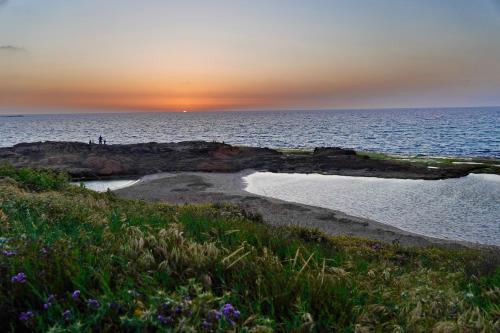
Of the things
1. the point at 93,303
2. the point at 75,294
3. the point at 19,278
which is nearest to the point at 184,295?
the point at 93,303

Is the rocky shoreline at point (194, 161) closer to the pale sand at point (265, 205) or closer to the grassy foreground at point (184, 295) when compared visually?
the pale sand at point (265, 205)

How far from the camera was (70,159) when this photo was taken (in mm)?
54344

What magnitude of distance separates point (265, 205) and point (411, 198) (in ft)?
44.9

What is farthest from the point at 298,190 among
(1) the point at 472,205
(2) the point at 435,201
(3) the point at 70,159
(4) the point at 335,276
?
(4) the point at 335,276

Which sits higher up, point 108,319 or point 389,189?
point 108,319

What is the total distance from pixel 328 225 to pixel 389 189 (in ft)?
54.7

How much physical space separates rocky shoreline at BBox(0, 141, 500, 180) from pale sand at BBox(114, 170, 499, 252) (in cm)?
524

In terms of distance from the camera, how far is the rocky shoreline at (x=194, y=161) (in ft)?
162

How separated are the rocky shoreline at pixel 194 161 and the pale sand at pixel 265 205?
5.24 m

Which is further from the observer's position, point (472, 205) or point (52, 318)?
point (472, 205)

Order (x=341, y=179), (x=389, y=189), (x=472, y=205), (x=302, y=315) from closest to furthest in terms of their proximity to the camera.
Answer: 1. (x=302, y=315)
2. (x=472, y=205)
3. (x=389, y=189)
4. (x=341, y=179)

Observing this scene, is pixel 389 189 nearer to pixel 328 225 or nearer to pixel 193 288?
pixel 328 225

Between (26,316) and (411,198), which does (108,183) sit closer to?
(411,198)

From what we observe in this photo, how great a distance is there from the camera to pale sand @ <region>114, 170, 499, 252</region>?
905 inches
